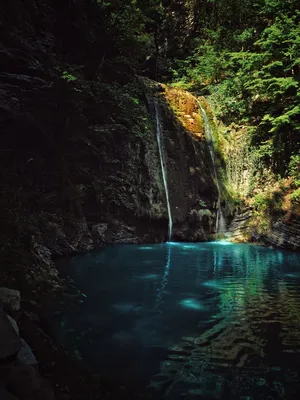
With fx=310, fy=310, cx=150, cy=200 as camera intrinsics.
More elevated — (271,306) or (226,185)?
(226,185)

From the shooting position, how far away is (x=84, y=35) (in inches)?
368

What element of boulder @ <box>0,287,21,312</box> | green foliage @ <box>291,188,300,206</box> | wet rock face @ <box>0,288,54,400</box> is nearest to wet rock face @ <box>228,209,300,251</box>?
green foliage @ <box>291,188,300,206</box>

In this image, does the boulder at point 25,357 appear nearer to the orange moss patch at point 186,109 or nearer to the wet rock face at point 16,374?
the wet rock face at point 16,374

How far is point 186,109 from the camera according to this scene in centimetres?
1644

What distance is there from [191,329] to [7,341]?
7.79 feet

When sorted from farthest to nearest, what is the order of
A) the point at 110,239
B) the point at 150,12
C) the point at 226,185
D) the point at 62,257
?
the point at 150,12 → the point at 226,185 → the point at 110,239 → the point at 62,257

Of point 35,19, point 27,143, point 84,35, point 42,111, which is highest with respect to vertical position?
point 84,35

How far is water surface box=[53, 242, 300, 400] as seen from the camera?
2895 mm

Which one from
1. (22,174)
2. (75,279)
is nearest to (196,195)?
(22,174)

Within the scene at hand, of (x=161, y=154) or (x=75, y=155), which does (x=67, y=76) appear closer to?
(x=75, y=155)

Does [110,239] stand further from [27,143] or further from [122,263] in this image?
[27,143]

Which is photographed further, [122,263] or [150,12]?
[150,12]

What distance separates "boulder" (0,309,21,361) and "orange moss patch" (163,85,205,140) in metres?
14.3

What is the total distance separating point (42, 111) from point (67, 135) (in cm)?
160
